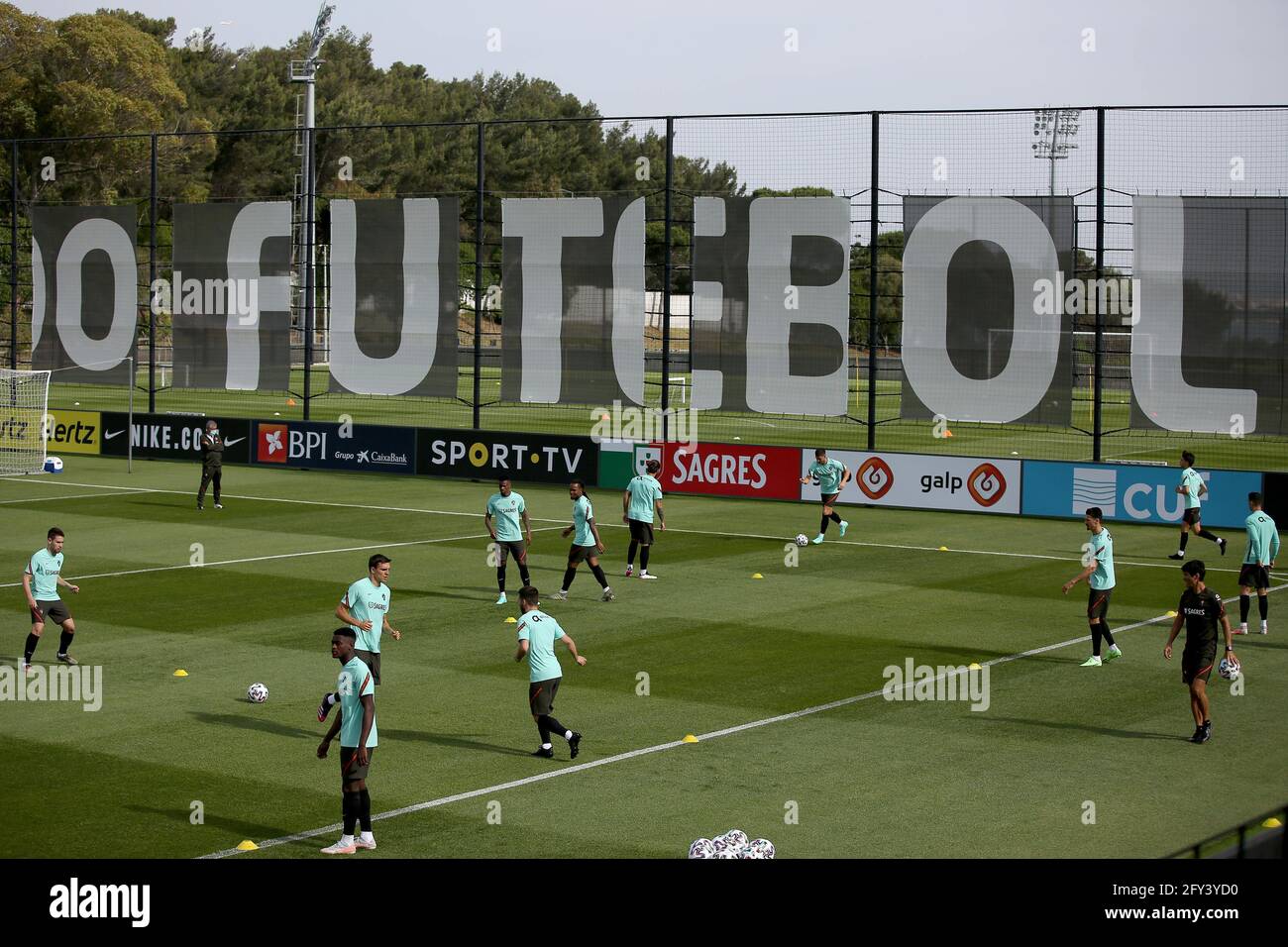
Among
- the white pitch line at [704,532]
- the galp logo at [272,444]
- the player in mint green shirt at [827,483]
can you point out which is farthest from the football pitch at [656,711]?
the galp logo at [272,444]

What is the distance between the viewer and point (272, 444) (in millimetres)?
43844

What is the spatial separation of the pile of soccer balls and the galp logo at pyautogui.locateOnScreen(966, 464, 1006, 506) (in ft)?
77.8

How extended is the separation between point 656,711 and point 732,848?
224 inches

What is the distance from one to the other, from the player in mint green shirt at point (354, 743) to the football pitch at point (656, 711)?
0.26m

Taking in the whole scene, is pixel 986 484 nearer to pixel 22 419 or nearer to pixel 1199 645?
pixel 1199 645

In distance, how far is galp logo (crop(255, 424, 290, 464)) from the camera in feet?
143

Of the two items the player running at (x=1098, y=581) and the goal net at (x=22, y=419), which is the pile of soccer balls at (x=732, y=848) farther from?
the goal net at (x=22, y=419)

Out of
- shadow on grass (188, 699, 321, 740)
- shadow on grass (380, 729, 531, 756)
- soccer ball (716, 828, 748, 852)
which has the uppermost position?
soccer ball (716, 828, 748, 852)

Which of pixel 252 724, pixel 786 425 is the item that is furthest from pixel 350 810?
pixel 786 425

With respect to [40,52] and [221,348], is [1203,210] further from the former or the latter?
[40,52]

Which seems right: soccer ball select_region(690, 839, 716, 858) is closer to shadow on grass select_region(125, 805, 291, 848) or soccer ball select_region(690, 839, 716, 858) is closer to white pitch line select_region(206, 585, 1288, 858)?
white pitch line select_region(206, 585, 1288, 858)

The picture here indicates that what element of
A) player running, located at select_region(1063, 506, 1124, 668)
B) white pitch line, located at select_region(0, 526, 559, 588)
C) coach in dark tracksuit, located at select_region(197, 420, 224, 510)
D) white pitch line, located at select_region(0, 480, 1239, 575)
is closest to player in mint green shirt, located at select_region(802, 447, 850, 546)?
white pitch line, located at select_region(0, 480, 1239, 575)

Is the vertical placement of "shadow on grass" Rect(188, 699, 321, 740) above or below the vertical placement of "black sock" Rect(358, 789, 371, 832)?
below
